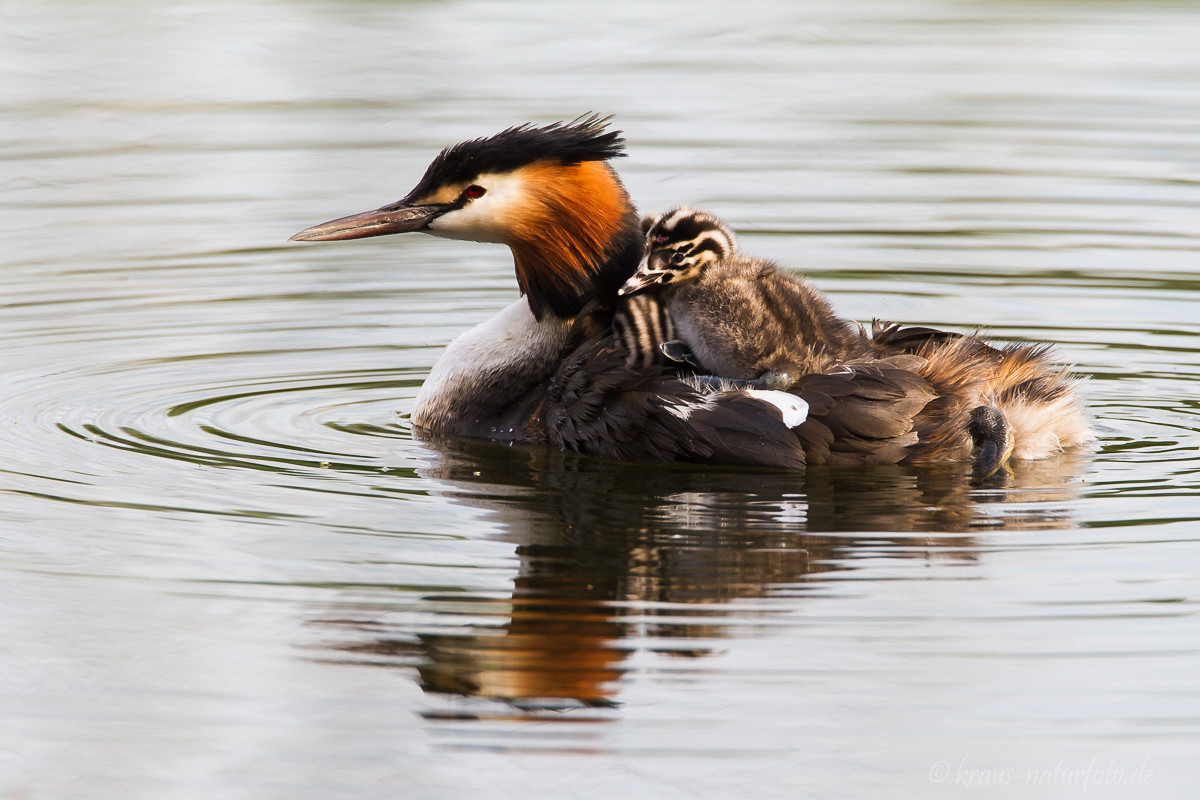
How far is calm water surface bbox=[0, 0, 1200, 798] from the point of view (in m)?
4.33

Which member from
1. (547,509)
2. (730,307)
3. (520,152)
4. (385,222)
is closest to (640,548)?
(547,509)

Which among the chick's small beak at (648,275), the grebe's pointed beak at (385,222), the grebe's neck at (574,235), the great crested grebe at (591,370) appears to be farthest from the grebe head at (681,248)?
the grebe's pointed beak at (385,222)

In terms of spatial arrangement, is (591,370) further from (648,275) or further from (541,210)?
(541,210)

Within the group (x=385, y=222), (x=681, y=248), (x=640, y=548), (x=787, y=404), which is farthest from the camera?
(x=385, y=222)

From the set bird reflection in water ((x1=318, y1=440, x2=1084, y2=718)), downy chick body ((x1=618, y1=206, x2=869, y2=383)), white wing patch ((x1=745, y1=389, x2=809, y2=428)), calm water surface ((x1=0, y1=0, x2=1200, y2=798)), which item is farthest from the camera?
downy chick body ((x1=618, y1=206, x2=869, y2=383))

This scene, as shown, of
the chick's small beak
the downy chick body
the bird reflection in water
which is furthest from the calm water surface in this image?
the chick's small beak

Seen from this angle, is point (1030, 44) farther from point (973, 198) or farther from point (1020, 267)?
point (1020, 267)

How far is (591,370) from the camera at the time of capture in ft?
22.1

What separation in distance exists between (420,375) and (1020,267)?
342 centimetres

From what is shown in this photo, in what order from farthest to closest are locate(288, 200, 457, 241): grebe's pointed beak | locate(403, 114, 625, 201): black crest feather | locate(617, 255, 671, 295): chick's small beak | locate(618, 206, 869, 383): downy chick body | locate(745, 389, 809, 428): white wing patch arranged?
locate(288, 200, 457, 241): grebe's pointed beak, locate(403, 114, 625, 201): black crest feather, locate(617, 255, 671, 295): chick's small beak, locate(618, 206, 869, 383): downy chick body, locate(745, 389, 809, 428): white wing patch

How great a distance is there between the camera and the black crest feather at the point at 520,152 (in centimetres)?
689

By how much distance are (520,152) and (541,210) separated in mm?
233

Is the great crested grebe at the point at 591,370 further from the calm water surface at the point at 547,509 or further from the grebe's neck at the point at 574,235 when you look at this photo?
the calm water surface at the point at 547,509

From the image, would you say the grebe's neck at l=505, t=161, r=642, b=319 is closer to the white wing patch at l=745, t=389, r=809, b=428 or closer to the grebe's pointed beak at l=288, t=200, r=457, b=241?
the grebe's pointed beak at l=288, t=200, r=457, b=241
